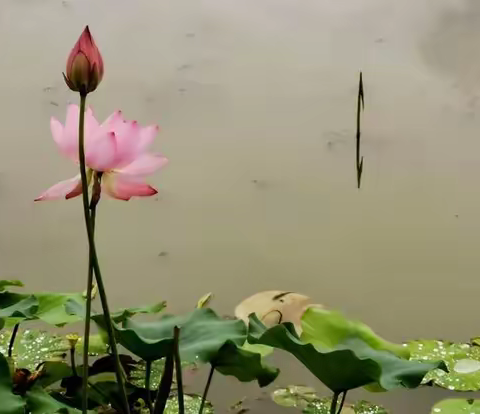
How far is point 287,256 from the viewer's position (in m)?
1.11

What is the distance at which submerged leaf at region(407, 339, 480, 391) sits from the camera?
0.83 metres

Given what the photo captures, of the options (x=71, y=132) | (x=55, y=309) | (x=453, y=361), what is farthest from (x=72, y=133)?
(x=453, y=361)

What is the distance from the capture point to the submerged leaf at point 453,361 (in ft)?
2.74

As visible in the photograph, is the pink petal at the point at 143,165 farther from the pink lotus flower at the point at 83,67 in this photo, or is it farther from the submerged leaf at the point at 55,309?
the submerged leaf at the point at 55,309

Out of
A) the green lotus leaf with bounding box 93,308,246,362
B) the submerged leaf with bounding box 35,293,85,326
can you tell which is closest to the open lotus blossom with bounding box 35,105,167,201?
the green lotus leaf with bounding box 93,308,246,362

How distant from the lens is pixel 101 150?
1.57 ft

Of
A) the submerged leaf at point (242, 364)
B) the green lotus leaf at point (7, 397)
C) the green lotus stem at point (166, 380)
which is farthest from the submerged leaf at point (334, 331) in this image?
the green lotus leaf at point (7, 397)

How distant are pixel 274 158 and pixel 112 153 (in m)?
0.66

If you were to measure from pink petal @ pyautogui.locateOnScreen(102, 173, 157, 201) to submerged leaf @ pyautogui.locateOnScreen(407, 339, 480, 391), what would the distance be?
52cm

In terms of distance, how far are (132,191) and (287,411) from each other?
606 mm

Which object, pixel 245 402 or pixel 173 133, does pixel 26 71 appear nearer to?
pixel 173 133

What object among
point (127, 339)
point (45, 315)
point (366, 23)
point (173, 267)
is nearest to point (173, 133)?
point (173, 267)

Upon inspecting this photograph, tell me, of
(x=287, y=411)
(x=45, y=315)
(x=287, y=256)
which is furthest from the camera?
(x=287, y=256)

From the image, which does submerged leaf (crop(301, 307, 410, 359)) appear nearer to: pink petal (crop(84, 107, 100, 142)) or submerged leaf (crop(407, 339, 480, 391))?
submerged leaf (crop(407, 339, 480, 391))
